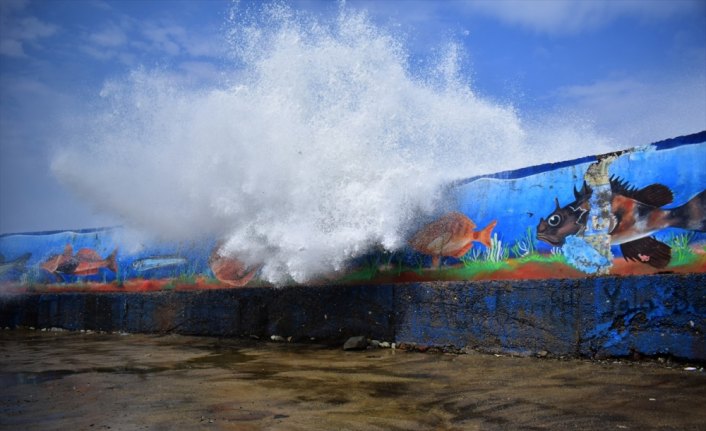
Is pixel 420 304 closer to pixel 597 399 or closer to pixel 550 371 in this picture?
pixel 550 371

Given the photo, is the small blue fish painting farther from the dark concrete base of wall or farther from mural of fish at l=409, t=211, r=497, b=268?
mural of fish at l=409, t=211, r=497, b=268

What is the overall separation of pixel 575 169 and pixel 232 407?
359cm

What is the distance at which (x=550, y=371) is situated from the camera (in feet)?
12.6

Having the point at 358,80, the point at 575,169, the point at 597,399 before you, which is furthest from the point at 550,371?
the point at 358,80

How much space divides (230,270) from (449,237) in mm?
3287

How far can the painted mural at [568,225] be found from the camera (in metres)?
4.29

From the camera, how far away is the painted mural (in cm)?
429

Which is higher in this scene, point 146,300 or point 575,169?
point 575,169

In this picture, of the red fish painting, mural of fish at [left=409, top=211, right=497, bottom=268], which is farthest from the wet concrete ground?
the red fish painting

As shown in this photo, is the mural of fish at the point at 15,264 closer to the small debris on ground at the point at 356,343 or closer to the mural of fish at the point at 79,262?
the mural of fish at the point at 79,262

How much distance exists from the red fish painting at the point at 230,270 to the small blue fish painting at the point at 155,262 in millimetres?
804

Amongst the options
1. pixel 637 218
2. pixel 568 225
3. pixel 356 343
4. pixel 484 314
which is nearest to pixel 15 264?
pixel 356 343

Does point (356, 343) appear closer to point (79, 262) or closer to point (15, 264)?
point (79, 262)

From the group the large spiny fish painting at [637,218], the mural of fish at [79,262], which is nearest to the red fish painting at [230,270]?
the mural of fish at [79,262]
